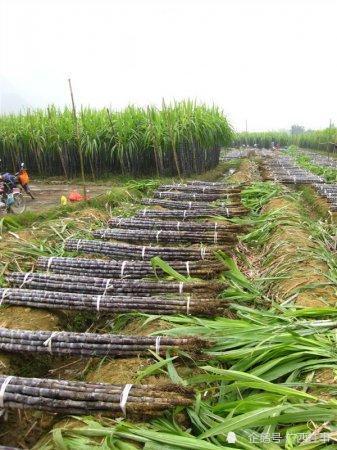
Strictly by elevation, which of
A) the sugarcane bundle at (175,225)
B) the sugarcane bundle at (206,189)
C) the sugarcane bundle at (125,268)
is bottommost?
the sugarcane bundle at (125,268)

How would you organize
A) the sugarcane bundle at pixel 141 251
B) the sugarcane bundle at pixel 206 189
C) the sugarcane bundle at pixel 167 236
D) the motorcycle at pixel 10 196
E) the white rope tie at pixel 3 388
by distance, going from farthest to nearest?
the sugarcane bundle at pixel 206 189 < the motorcycle at pixel 10 196 < the sugarcane bundle at pixel 167 236 < the sugarcane bundle at pixel 141 251 < the white rope tie at pixel 3 388

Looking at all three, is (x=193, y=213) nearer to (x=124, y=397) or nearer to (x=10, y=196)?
(x=10, y=196)

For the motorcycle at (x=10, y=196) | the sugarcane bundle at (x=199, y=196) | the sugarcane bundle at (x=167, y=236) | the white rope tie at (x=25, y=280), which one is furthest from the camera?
the sugarcane bundle at (x=199, y=196)

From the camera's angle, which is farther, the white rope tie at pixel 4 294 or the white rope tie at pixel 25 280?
the white rope tie at pixel 25 280

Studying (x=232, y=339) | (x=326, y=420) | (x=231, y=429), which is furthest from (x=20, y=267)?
(x=326, y=420)

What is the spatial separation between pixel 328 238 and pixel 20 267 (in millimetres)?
3907

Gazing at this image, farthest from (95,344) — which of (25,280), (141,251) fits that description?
(141,251)

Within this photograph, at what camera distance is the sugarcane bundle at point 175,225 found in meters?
5.62

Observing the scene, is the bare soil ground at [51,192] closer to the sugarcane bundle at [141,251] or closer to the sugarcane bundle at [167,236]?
the sugarcane bundle at [167,236]

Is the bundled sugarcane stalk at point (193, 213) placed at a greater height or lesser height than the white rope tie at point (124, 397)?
greater

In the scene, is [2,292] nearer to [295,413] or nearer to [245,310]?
[245,310]

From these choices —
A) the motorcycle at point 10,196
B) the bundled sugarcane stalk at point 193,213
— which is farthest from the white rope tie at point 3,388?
the motorcycle at point 10,196

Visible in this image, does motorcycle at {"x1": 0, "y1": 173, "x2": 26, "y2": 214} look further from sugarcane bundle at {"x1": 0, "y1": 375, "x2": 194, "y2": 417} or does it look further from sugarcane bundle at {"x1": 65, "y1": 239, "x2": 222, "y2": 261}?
sugarcane bundle at {"x1": 0, "y1": 375, "x2": 194, "y2": 417}

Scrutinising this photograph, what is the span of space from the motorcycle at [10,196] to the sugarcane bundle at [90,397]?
6.02 metres
